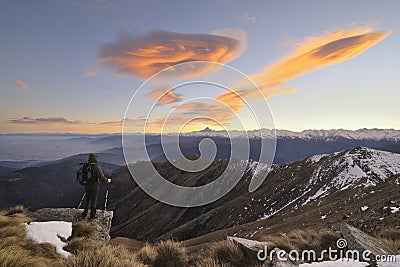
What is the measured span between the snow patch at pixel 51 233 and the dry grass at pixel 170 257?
2.40m

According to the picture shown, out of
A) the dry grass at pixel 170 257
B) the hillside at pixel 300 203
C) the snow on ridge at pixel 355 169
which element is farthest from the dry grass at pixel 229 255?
the snow on ridge at pixel 355 169

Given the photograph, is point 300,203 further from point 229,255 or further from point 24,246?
point 24,246

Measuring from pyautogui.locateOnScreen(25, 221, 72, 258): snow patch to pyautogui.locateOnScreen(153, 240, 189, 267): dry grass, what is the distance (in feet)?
7.88

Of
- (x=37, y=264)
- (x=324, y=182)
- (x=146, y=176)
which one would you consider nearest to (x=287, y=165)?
(x=324, y=182)

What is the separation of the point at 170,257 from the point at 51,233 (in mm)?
3741

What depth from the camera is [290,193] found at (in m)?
48.2

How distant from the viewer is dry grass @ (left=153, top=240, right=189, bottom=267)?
21.9ft

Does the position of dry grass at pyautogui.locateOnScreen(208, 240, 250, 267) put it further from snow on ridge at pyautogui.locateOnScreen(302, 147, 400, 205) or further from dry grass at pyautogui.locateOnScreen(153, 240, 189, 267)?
snow on ridge at pyautogui.locateOnScreen(302, 147, 400, 205)

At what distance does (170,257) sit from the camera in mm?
6852

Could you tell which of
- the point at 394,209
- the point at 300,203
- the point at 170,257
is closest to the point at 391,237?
the point at 170,257

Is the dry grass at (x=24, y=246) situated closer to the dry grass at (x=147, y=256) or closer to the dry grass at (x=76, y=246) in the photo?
the dry grass at (x=76, y=246)

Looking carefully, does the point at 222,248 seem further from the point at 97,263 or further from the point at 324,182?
the point at 324,182

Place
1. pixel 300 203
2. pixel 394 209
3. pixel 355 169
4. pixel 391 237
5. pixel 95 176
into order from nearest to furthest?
pixel 391 237
pixel 95 176
pixel 394 209
pixel 300 203
pixel 355 169

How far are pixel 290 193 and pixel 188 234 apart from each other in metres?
30.0
